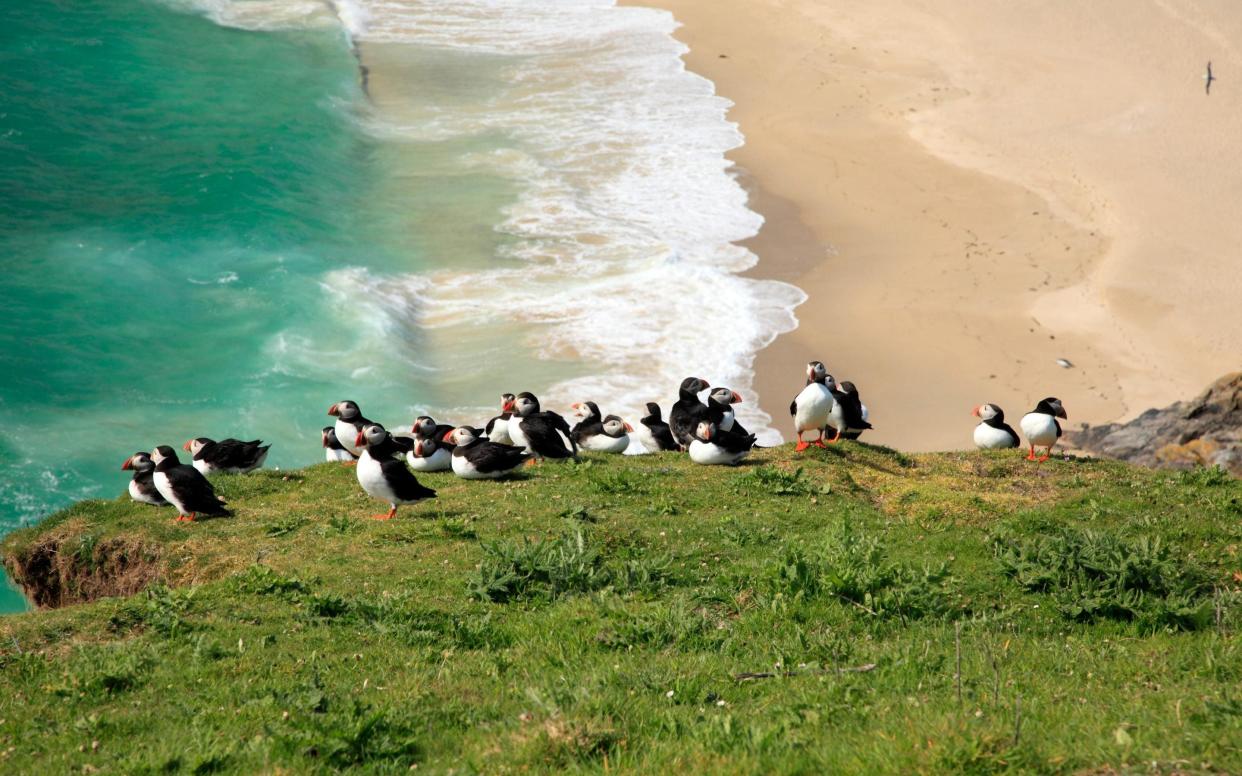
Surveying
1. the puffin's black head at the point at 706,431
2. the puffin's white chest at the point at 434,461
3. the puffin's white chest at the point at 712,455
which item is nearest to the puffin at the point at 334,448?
the puffin's white chest at the point at 434,461

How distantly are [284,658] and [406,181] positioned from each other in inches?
1569

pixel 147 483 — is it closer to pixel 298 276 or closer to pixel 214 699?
pixel 214 699

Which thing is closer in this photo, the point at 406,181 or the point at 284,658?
the point at 284,658

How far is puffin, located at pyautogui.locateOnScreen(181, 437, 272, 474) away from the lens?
19250 millimetres

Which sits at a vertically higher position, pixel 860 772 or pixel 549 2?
pixel 549 2

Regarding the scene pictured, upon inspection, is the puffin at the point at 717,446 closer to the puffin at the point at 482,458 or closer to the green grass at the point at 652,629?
the green grass at the point at 652,629

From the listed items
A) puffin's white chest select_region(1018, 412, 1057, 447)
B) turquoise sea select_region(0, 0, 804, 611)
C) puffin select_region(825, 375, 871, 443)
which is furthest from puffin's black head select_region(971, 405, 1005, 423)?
turquoise sea select_region(0, 0, 804, 611)

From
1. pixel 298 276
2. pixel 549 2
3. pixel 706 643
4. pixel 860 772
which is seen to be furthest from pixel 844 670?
pixel 549 2

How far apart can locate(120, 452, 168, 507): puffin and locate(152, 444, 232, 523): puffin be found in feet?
2.05

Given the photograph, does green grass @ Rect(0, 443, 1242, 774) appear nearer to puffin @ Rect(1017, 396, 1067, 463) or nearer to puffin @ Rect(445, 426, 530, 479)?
puffin @ Rect(445, 426, 530, 479)

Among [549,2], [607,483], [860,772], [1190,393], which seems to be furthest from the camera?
[549,2]

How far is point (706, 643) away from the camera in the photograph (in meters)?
10.8

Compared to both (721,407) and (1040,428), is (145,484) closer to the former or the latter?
(721,407)

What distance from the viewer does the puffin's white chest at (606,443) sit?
20938 mm
